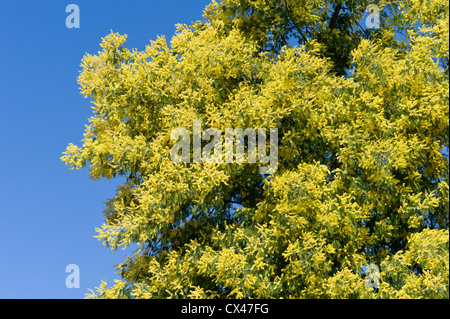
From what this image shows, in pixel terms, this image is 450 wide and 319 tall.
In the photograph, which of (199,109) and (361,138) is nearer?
(361,138)

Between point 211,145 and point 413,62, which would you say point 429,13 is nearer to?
point 413,62

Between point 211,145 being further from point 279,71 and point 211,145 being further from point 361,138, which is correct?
point 361,138

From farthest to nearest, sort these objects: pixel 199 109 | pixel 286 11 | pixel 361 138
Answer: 1. pixel 286 11
2. pixel 199 109
3. pixel 361 138

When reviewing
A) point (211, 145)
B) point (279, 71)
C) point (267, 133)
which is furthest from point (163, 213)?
point (279, 71)

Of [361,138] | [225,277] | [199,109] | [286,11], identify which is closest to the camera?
[225,277]

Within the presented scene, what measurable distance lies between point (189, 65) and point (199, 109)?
3.51 feet

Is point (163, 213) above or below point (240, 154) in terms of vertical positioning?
below

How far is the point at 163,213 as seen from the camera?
1232 cm

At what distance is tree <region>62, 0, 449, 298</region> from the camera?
1157cm

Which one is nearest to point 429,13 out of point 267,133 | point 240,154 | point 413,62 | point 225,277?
point 413,62

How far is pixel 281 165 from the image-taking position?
1266 centimetres

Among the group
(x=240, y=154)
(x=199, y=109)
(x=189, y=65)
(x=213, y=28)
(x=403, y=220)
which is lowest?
(x=403, y=220)

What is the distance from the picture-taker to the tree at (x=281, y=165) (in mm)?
11570

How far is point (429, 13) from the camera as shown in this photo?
42.5 feet
